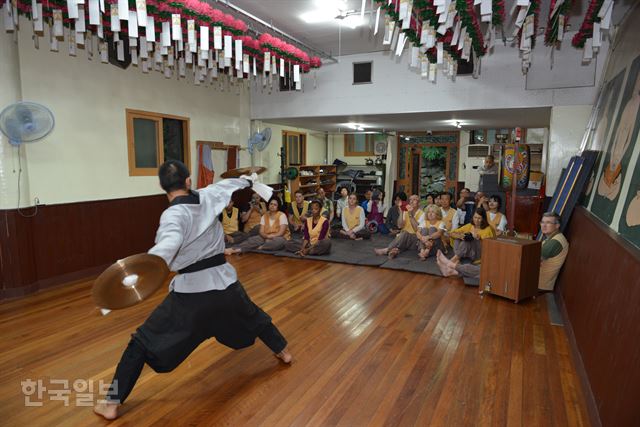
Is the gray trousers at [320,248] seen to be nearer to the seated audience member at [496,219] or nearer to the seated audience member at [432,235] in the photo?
the seated audience member at [432,235]

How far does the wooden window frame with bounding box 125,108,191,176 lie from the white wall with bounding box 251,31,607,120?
5.91 ft

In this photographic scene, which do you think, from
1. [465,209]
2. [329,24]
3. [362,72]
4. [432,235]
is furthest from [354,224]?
[329,24]

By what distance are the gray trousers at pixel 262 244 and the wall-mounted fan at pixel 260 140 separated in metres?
1.65

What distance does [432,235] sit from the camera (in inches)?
229

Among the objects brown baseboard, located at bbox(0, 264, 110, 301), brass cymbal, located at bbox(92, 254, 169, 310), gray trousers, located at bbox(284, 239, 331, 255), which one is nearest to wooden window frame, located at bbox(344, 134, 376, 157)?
gray trousers, located at bbox(284, 239, 331, 255)

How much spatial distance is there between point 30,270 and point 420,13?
16.0 feet

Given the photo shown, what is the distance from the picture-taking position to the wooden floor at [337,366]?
2.28 meters

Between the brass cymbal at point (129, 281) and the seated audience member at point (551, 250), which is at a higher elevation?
the brass cymbal at point (129, 281)

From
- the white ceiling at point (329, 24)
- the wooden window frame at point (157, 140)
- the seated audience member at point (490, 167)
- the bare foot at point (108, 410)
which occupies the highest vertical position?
the white ceiling at point (329, 24)

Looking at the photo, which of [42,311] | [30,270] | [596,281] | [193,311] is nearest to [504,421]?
[596,281]

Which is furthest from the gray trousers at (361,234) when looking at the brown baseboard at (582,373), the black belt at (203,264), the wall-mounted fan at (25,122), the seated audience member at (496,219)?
the black belt at (203,264)

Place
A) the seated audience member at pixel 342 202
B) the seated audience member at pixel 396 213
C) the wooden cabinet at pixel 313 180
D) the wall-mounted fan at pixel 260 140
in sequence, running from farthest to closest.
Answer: the wooden cabinet at pixel 313 180 < the seated audience member at pixel 342 202 < the seated audience member at pixel 396 213 < the wall-mounted fan at pixel 260 140

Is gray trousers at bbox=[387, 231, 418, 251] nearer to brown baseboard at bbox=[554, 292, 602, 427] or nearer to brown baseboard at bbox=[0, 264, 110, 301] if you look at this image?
brown baseboard at bbox=[554, 292, 602, 427]

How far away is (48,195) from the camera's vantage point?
462 centimetres
